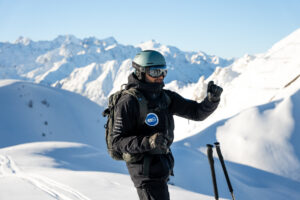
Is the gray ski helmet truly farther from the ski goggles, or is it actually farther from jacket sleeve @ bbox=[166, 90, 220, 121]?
jacket sleeve @ bbox=[166, 90, 220, 121]

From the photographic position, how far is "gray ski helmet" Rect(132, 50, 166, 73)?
419 cm

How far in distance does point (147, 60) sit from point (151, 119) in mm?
803

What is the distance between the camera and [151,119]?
3.89 metres

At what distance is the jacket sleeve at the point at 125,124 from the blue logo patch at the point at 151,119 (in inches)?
5.2

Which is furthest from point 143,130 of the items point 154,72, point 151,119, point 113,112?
point 154,72

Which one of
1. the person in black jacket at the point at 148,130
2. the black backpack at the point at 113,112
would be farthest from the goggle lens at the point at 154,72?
the black backpack at the point at 113,112

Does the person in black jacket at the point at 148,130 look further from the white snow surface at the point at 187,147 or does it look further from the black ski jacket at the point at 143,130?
the white snow surface at the point at 187,147

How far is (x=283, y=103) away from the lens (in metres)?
21.0

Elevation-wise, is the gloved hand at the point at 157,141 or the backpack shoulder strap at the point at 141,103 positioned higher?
the backpack shoulder strap at the point at 141,103

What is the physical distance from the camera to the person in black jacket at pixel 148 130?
3.72 metres

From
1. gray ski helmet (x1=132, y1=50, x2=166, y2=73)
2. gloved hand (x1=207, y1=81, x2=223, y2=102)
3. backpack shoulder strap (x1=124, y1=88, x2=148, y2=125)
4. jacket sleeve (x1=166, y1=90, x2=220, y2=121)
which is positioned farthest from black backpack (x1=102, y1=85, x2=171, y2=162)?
gloved hand (x1=207, y1=81, x2=223, y2=102)

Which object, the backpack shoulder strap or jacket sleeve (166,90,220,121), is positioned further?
jacket sleeve (166,90,220,121)

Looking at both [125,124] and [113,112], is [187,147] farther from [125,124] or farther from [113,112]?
[125,124]

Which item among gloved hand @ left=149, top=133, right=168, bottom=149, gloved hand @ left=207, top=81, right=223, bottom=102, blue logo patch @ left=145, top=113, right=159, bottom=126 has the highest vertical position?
gloved hand @ left=207, top=81, right=223, bottom=102
